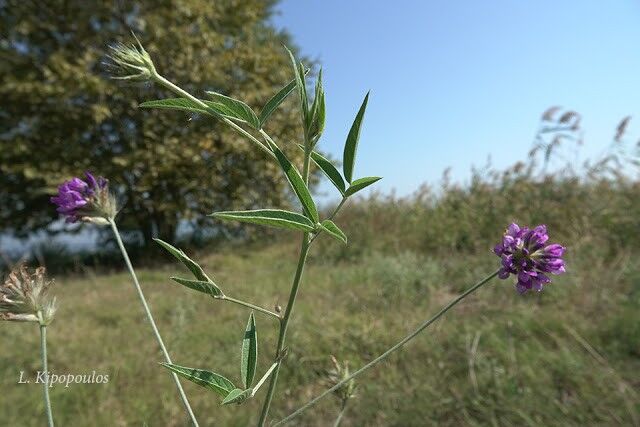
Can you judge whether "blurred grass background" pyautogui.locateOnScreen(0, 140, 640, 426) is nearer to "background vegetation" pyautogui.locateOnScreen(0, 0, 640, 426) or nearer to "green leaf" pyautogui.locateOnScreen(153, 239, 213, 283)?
"background vegetation" pyautogui.locateOnScreen(0, 0, 640, 426)

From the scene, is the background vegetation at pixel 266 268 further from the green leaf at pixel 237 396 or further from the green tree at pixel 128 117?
the green leaf at pixel 237 396

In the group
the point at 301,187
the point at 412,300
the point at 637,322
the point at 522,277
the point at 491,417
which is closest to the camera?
the point at 301,187

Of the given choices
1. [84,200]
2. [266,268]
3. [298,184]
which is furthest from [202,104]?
[266,268]

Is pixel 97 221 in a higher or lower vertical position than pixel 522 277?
lower

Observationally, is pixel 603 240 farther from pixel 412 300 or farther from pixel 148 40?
pixel 148 40

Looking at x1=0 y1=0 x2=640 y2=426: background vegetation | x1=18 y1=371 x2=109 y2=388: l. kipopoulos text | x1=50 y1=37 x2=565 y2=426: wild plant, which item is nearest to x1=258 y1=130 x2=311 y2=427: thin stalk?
x1=50 y1=37 x2=565 y2=426: wild plant

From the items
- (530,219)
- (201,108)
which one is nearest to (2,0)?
(530,219)
